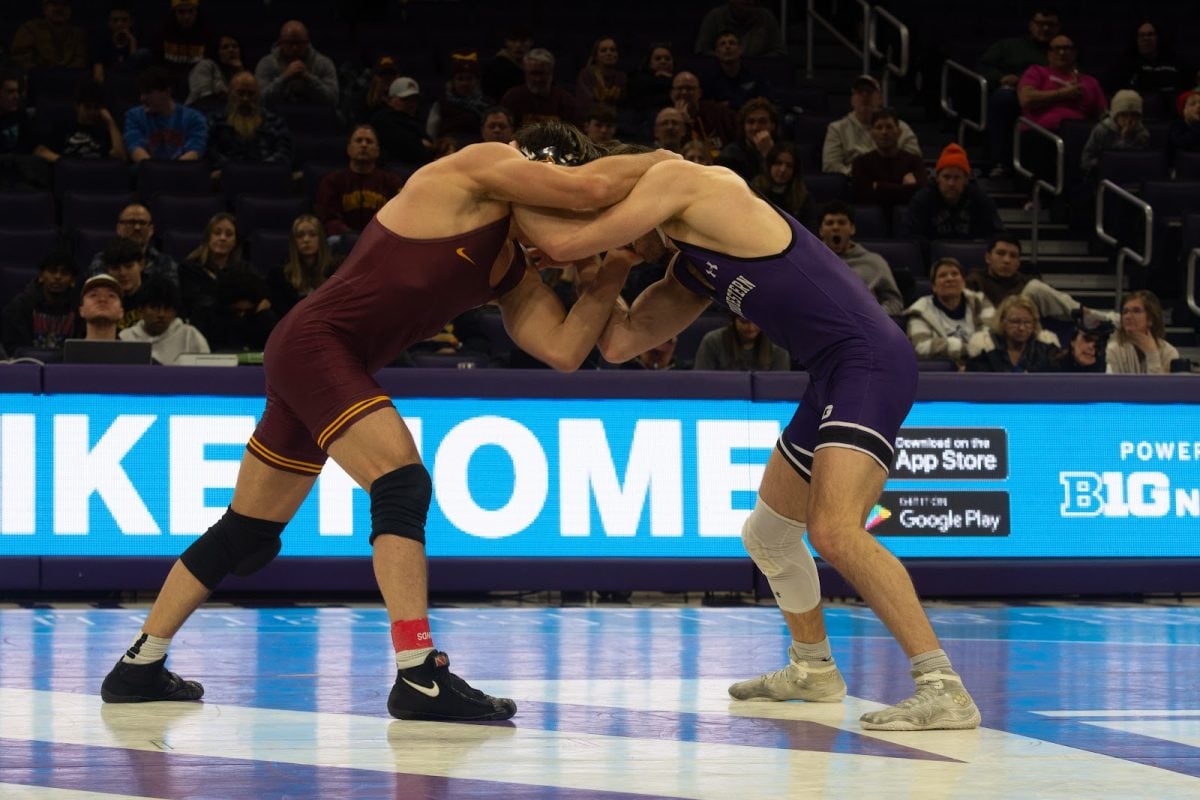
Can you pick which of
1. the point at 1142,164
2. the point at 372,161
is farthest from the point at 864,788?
the point at 1142,164

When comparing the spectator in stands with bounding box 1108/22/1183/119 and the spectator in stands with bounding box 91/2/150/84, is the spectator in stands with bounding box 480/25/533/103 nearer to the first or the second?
the spectator in stands with bounding box 91/2/150/84

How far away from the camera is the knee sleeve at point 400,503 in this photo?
5.19 metres

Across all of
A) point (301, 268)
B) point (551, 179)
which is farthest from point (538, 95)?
point (551, 179)

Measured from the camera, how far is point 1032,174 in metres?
15.6

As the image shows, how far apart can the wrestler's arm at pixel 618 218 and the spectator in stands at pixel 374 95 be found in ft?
30.0

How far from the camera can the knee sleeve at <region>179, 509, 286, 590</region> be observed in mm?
5648

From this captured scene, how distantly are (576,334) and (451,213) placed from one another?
52 cm

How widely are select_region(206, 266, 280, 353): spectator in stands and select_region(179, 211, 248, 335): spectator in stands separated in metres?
0.03

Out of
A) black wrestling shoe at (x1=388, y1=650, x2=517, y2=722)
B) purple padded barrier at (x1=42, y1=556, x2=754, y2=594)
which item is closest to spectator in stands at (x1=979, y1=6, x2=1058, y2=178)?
purple padded barrier at (x1=42, y1=556, x2=754, y2=594)

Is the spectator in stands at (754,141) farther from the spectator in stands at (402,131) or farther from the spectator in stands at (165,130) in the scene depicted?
the spectator in stands at (165,130)

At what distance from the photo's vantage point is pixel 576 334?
5523mm

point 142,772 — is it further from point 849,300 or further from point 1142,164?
point 1142,164

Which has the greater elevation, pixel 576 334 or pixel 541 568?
pixel 576 334

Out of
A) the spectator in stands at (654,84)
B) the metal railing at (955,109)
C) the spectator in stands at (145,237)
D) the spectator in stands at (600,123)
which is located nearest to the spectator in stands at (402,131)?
the spectator in stands at (600,123)
